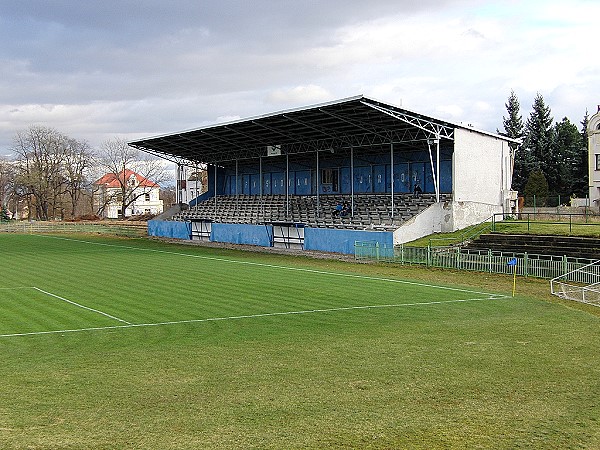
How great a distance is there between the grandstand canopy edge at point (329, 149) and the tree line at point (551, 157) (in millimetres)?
21849

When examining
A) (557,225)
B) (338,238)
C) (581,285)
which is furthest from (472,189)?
(581,285)

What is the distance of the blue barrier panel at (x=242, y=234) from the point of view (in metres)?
55.7

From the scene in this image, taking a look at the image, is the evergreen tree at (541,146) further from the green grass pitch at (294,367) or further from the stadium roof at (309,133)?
the green grass pitch at (294,367)

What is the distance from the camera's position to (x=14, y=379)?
12.9 meters

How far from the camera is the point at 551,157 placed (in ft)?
253

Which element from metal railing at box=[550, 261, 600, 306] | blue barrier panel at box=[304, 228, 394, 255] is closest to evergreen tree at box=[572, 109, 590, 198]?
blue barrier panel at box=[304, 228, 394, 255]

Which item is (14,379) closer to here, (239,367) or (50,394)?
(50,394)

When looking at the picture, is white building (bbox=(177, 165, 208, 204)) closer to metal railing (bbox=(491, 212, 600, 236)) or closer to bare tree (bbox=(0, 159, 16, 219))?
bare tree (bbox=(0, 159, 16, 219))

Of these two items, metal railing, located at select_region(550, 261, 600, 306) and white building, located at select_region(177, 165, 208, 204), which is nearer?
metal railing, located at select_region(550, 261, 600, 306)

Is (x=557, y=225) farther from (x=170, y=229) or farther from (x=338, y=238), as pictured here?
(x=170, y=229)

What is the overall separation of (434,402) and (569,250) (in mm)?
27022

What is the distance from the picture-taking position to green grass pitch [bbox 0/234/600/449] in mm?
9758

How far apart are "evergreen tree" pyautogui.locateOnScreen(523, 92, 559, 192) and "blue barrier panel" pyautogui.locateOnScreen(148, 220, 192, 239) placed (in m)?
39.7

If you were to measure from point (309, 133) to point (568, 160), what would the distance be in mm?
36753
